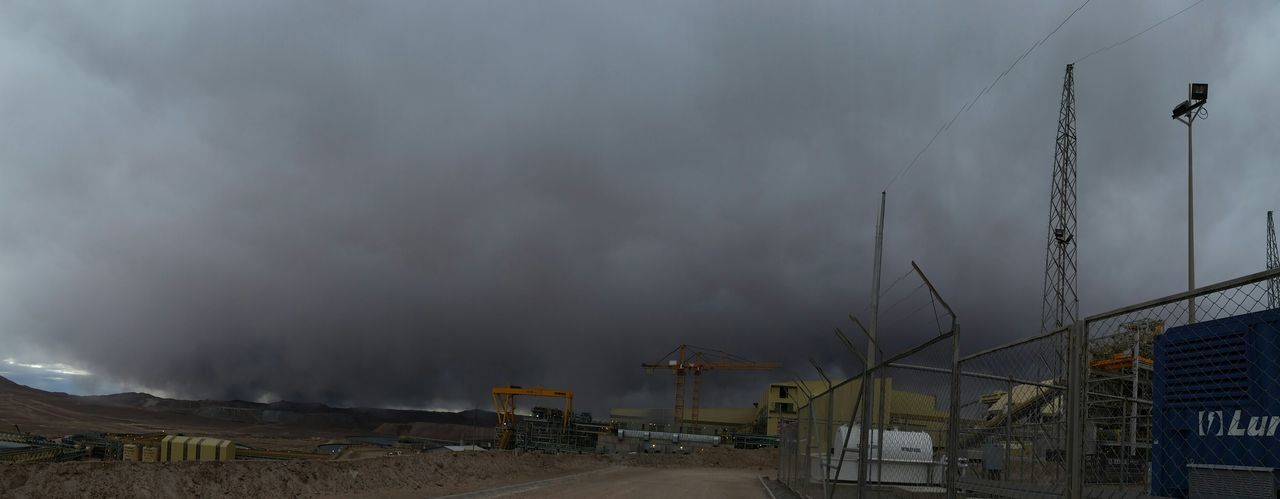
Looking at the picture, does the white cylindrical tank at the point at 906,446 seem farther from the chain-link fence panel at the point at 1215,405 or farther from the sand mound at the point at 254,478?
the chain-link fence panel at the point at 1215,405

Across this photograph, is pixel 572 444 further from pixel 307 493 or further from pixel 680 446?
pixel 307 493

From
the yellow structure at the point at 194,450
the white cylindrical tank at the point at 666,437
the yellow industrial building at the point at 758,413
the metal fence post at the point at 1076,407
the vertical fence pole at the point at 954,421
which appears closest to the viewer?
the metal fence post at the point at 1076,407

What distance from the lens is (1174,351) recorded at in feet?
26.4

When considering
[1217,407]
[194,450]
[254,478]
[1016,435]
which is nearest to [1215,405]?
[1217,407]

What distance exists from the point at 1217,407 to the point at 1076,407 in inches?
84.4

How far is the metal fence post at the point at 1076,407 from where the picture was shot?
6.37 meters

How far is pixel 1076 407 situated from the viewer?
20.9 feet

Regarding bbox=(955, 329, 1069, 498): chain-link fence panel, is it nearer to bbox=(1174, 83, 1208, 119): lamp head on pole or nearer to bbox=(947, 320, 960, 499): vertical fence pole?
bbox=(947, 320, 960, 499): vertical fence pole

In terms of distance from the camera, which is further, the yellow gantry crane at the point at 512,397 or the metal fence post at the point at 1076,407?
the yellow gantry crane at the point at 512,397

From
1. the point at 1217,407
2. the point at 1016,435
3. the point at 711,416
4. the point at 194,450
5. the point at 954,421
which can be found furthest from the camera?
the point at 711,416

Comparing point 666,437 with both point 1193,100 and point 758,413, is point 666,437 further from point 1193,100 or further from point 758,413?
point 1193,100

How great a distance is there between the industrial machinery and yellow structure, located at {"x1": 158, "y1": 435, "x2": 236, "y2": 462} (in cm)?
3994

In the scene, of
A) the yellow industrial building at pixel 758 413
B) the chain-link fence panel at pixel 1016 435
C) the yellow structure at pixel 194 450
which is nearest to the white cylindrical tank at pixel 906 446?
the chain-link fence panel at pixel 1016 435

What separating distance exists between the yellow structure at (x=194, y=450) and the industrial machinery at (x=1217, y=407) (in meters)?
39.9
